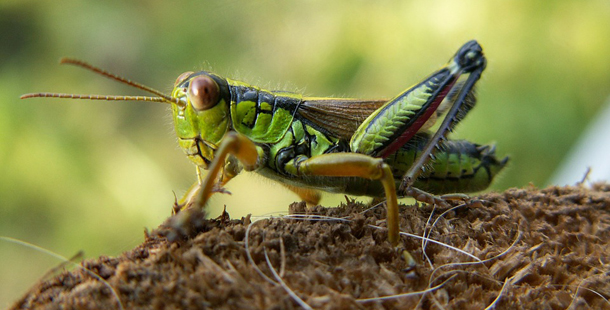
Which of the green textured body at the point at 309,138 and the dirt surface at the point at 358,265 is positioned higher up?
the green textured body at the point at 309,138

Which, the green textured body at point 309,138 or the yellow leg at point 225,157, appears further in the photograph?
the green textured body at point 309,138

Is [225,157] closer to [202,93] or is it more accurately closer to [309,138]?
[202,93]

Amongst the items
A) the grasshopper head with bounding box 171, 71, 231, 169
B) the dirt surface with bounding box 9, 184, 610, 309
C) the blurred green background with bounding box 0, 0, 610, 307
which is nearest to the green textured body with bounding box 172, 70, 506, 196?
the grasshopper head with bounding box 171, 71, 231, 169

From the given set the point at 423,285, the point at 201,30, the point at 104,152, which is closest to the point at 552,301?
the point at 423,285

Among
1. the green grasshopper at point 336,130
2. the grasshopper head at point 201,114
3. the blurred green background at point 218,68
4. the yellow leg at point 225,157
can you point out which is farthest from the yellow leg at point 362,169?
the blurred green background at point 218,68

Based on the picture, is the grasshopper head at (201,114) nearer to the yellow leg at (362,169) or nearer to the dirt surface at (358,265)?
the yellow leg at (362,169)

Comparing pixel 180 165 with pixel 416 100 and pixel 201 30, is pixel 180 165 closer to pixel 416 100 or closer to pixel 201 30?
pixel 201 30

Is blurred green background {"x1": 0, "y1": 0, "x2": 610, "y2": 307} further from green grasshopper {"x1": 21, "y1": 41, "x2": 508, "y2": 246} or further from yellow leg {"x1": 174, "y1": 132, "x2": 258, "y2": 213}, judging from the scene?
yellow leg {"x1": 174, "y1": 132, "x2": 258, "y2": 213}
